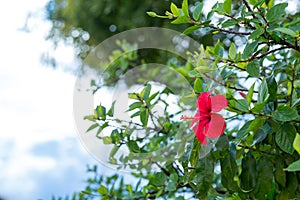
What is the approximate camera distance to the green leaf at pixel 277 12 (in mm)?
366

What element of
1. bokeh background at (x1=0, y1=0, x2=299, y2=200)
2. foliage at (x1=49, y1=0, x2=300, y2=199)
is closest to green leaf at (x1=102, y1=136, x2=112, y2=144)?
foliage at (x1=49, y1=0, x2=300, y2=199)

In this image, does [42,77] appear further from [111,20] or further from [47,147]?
[111,20]

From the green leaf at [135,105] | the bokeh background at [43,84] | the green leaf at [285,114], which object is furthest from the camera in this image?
the bokeh background at [43,84]

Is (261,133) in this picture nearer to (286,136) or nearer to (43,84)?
(286,136)

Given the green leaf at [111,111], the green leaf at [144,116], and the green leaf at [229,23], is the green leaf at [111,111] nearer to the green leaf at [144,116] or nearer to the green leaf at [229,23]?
the green leaf at [144,116]

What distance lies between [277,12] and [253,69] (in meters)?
0.06

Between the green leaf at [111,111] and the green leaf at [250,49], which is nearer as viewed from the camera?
the green leaf at [250,49]

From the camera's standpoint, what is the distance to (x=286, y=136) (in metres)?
0.37

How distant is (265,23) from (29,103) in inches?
63.6

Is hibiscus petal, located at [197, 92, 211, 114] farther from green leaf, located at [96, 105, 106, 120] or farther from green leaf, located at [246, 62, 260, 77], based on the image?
green leaf, located at [96, 105, 106, 120]

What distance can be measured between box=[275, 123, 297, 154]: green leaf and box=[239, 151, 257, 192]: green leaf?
7 cm

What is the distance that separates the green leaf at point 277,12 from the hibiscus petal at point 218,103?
0.09m

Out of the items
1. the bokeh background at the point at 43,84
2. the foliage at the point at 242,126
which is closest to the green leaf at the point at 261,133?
the foliage at the point at 242,126

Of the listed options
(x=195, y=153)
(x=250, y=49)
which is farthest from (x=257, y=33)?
(x=195, y=153)
